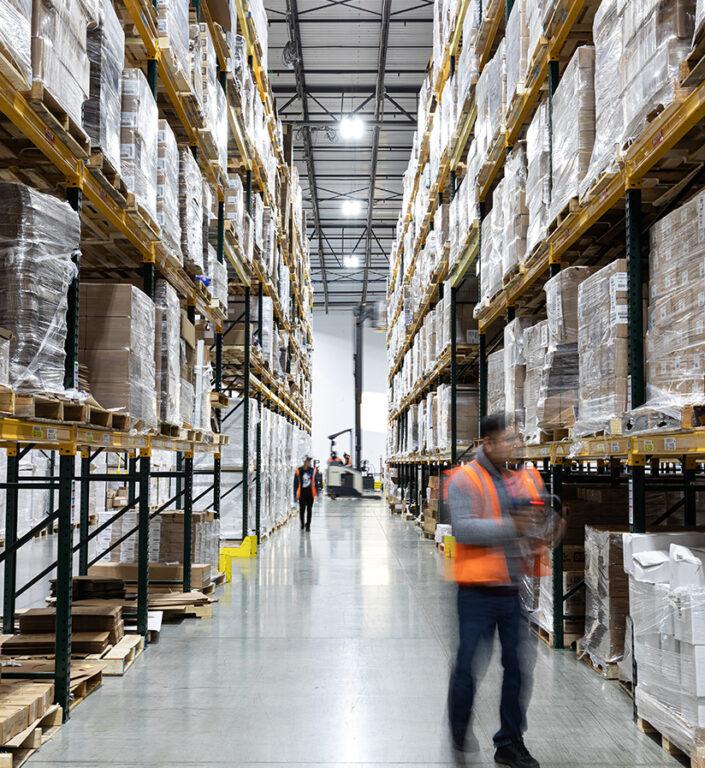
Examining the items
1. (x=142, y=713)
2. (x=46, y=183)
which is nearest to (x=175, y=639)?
(x=142, y=713)

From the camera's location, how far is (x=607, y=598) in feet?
Answer: 15.8

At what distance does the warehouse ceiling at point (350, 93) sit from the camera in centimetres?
1571

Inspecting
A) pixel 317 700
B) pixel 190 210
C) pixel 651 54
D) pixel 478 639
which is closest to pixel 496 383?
pixel 190 210

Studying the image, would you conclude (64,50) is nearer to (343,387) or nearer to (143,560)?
(143,560)

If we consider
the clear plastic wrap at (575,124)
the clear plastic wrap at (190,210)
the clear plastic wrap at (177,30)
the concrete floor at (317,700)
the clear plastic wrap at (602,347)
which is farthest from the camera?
the clear plastic wrap at (190,210)

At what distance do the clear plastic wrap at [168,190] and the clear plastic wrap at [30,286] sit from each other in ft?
6.53

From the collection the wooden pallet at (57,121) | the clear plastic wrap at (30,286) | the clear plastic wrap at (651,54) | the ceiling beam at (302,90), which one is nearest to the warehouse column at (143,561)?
the clear plastic wrap at (30,286)

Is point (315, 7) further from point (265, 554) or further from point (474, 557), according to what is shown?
point (474, 557)

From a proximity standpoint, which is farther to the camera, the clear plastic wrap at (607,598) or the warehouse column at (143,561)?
the warehouse column at (143,561)

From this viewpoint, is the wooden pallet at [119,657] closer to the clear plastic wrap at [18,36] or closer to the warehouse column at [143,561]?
the warehouse column at [143,561]

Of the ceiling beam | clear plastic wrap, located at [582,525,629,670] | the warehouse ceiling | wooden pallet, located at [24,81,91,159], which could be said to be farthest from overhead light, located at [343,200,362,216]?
wooden pallet, located at [24,81,91,159]

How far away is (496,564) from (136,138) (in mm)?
3694

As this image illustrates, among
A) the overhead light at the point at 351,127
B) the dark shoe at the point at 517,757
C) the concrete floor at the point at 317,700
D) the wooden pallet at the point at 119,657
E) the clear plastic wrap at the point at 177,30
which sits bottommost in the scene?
the concrete floor at the point at 317,700

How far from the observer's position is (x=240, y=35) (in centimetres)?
963
